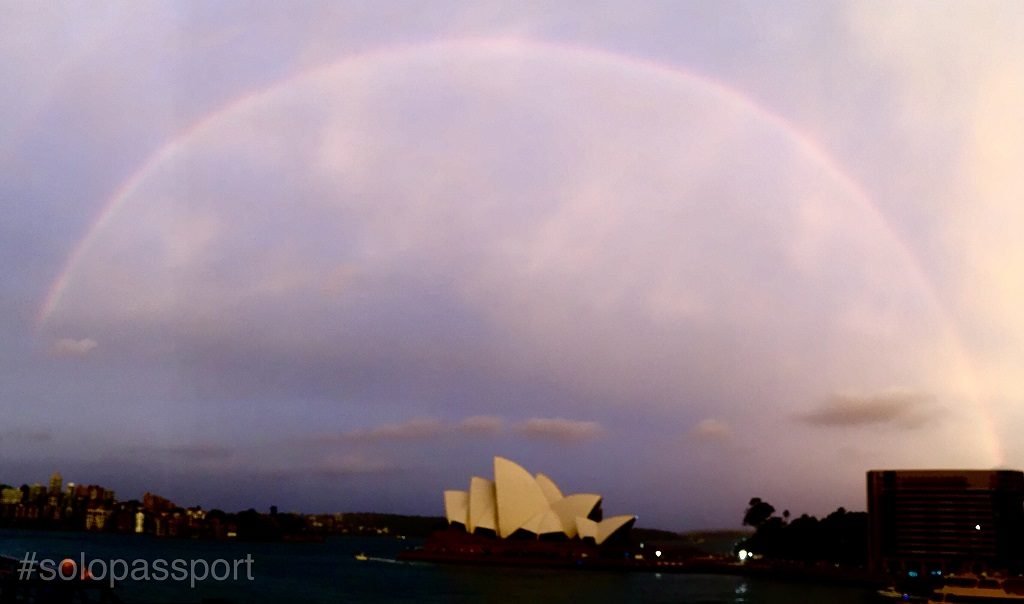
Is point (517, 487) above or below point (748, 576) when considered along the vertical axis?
above

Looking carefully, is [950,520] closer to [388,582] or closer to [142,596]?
[388,582]

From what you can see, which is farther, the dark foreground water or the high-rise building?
the high-rise building

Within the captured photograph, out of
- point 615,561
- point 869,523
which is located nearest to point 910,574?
point 869,523

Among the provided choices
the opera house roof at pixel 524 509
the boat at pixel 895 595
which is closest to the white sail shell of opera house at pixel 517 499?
the opera house roof at pixel 524 509

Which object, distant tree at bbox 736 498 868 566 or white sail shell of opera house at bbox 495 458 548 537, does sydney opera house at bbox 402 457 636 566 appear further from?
distant tree at bbox 736 498 868 566

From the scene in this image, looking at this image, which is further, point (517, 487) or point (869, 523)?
point (869, 523)

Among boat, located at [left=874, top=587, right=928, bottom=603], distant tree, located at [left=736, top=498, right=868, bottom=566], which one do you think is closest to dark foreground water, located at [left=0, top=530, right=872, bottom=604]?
boat, located at [left=874, top=587, right=928, bottom=603]

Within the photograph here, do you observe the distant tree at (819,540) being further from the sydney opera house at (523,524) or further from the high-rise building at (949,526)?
the sydney opera house at (523,524)

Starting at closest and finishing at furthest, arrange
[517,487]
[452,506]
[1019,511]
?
[517,487]
[452,506]
[1019,511]
